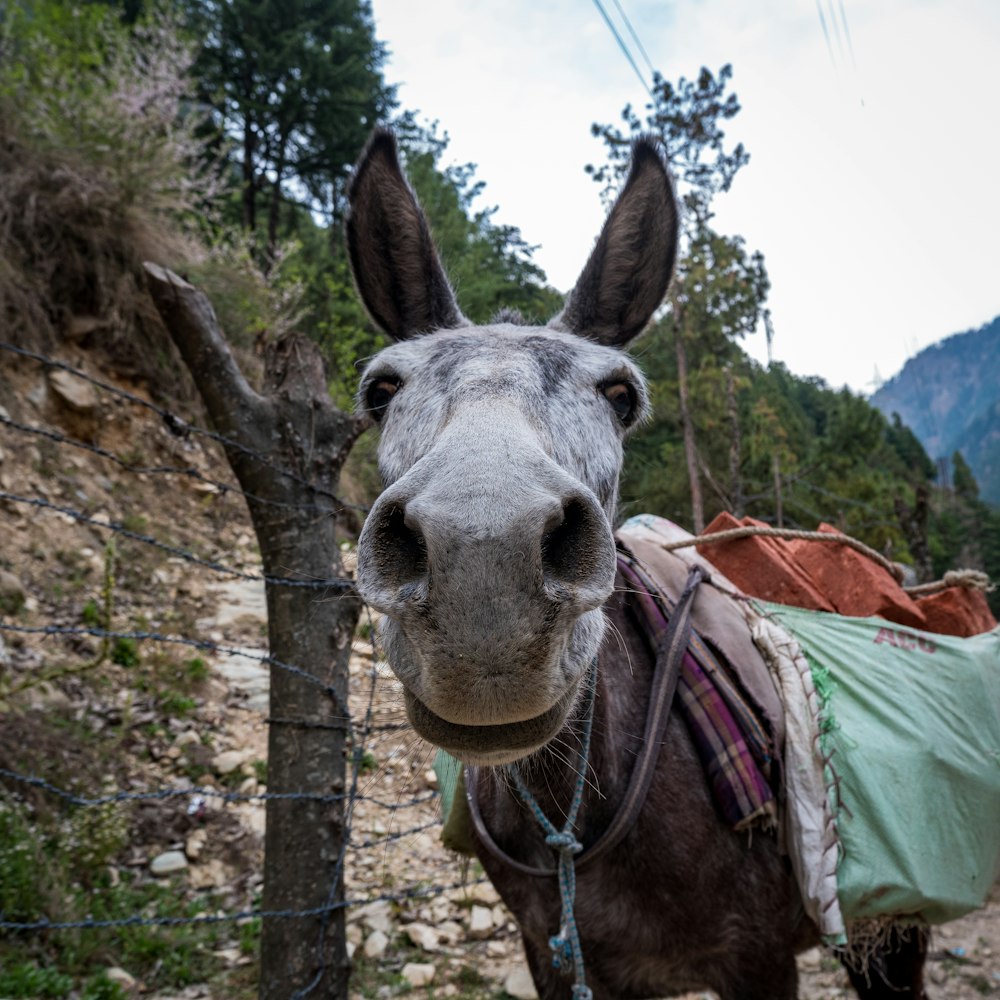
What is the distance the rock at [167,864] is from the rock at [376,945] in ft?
3.63

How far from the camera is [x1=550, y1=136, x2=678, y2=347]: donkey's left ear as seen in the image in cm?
201

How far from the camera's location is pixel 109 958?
9.83 feet

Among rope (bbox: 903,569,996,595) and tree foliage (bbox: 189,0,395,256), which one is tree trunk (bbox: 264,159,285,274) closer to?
tree foliage (bbox: 189,0,395,256)

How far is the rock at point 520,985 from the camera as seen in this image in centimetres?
316

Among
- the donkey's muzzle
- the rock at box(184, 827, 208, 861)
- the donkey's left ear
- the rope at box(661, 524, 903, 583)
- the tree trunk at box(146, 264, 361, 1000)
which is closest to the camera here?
the donkey's muzzle

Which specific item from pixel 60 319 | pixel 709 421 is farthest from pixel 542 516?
pixel 709 421

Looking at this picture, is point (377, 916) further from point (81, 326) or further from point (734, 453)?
point (734, 453)

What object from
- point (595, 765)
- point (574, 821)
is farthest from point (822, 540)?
point (574, 821)

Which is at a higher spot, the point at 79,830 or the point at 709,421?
the point at 709,421

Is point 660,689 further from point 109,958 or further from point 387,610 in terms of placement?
point 109,958

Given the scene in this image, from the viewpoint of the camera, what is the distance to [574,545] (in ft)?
3.44

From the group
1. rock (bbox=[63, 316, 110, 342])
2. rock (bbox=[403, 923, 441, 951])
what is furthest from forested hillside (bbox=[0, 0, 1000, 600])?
rock (bbox=[403, 923, 441, 951])

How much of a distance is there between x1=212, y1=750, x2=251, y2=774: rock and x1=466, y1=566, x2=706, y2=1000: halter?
124 inches

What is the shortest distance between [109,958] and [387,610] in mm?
3209
